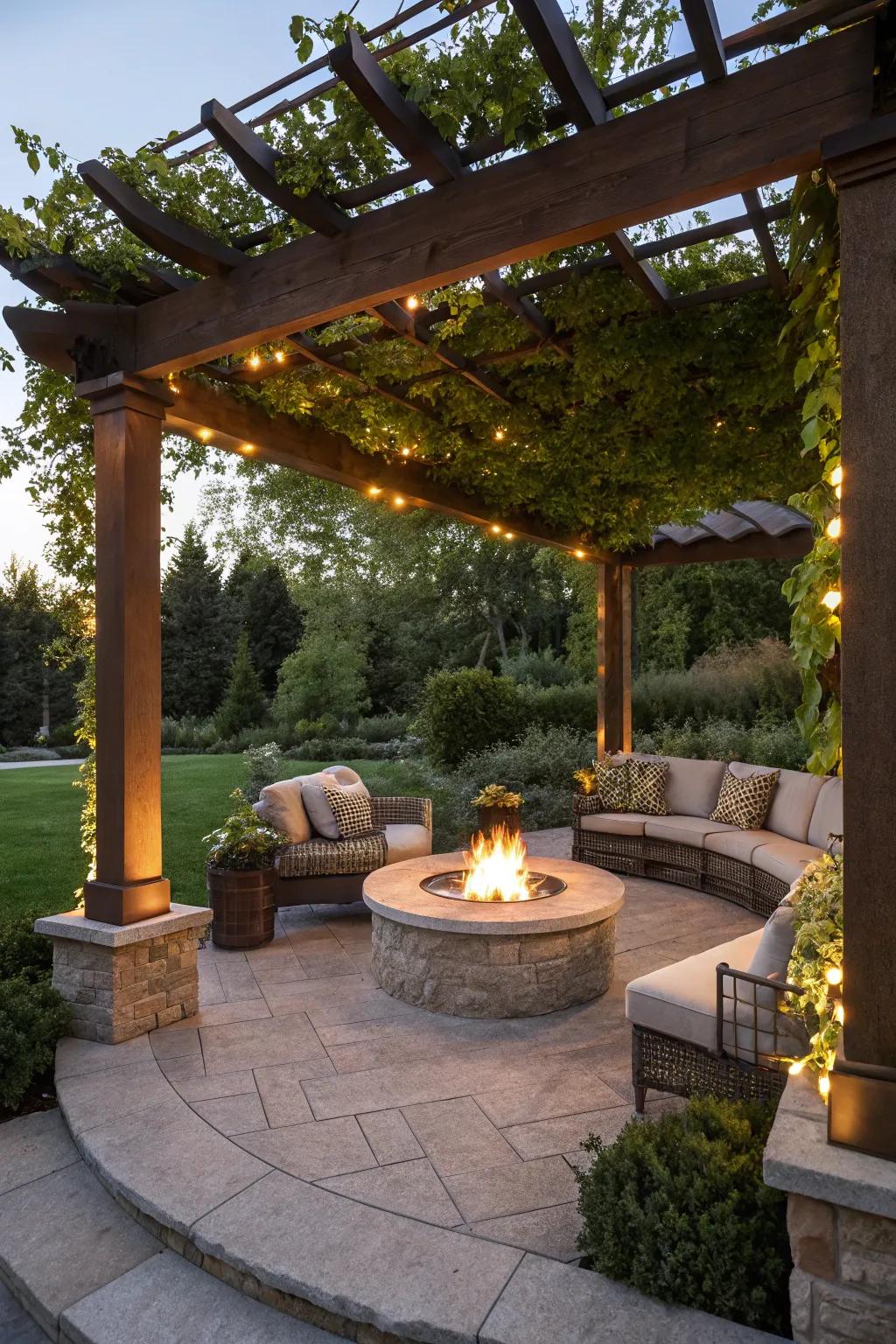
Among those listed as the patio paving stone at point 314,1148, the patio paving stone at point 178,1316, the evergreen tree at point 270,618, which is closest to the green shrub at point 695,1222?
the patio paving stone at point 178,1316

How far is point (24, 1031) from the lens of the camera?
11.3ft

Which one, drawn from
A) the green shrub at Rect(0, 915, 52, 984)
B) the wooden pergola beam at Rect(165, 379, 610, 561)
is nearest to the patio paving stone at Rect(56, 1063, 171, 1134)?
the green shrub at Rect(0, 915, 52, 984)

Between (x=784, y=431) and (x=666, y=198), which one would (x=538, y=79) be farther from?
(x=784, y=431)

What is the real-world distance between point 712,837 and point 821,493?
4.74 metres

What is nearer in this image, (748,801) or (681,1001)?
(681,1001)

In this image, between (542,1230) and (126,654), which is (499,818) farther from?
(542,1230)

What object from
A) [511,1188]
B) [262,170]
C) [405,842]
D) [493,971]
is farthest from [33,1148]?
[262,170]

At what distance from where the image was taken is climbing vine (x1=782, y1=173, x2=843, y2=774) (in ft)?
7.63

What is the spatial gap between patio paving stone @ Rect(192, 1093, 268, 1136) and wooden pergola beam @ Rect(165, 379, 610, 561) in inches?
124

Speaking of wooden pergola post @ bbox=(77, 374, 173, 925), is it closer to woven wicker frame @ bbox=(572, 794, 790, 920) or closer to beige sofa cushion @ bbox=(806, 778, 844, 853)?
woven wicker frame @ bbox=(572, 794, 790, 920)

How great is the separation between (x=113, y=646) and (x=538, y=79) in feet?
9.26

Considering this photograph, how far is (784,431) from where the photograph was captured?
219 inches

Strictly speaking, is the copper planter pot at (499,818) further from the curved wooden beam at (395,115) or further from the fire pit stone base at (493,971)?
the curved wooden beam at (395,115)

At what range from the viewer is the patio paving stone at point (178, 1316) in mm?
2201
